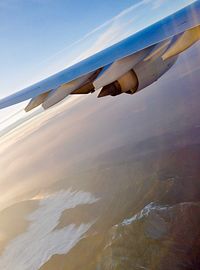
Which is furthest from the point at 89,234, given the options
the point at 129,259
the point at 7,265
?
the point at 7,265

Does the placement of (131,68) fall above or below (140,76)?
above

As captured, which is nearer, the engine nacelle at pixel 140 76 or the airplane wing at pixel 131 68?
the airplane wing at pixel 131 68

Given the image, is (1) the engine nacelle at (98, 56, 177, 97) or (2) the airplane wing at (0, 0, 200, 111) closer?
(2) the airplane wing at (0, 0, 200, 111)

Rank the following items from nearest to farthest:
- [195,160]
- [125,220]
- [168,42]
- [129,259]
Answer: [168,42]
[129,259]
[125,220]
[195,160]

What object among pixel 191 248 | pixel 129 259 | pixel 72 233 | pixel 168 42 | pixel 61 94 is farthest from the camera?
pixel 72 233

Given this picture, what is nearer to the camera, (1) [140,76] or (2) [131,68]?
(2) [131,68]

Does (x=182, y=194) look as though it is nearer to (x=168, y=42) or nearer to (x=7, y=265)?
(x=7, y=265)

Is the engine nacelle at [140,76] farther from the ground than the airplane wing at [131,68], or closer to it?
closer to it

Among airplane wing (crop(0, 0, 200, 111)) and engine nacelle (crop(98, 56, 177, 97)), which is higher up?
airplane wing (crop(0, 0, 200, 111))
